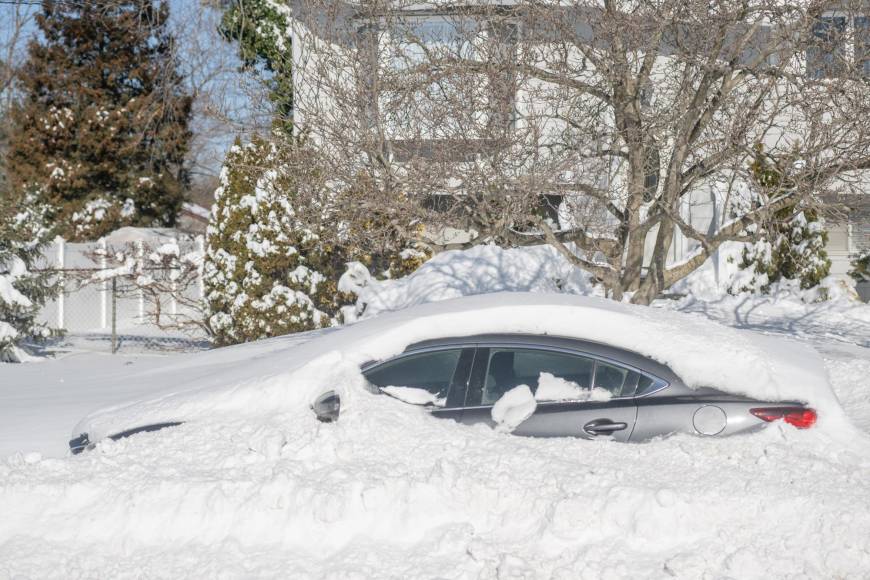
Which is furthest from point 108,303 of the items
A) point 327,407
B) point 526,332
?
point 526,332

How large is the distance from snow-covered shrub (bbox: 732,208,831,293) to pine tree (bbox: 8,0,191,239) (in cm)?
1589

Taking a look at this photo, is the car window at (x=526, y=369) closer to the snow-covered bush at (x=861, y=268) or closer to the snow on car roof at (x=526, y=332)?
the snow on car roof at (x=526, y=332)

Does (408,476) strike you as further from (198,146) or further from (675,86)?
(198,146)

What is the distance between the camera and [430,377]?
19.3ft

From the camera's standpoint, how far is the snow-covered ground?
498cm

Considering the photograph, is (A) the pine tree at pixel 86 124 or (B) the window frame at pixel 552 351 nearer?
(B) the window frame at pixel 552 351

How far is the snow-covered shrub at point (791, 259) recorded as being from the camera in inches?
604

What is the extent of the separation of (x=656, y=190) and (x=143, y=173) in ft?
64.2

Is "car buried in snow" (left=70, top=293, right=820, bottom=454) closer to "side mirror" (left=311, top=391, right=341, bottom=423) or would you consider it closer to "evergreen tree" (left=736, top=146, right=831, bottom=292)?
"side mirror" (left=311, top=391, right=341, bottom=423)

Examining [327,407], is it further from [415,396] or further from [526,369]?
[526,369]

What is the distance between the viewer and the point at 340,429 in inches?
227

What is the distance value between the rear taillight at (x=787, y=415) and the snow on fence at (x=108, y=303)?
13576 millimetres

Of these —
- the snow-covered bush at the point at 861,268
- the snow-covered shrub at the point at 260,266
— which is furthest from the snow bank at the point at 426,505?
the snow-covered bush at the point at 861,268

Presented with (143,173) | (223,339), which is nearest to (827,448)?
(223,339)
